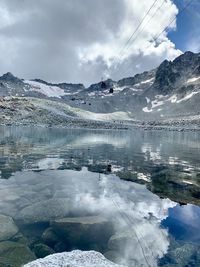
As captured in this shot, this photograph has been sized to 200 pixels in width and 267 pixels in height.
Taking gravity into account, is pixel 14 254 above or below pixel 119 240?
above

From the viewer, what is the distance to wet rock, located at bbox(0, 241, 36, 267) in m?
14.6

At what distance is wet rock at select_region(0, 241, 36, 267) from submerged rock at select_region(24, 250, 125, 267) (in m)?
3.29

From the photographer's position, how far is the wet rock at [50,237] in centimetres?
1755

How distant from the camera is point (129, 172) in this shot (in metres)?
43.1

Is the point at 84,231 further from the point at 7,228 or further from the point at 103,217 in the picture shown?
the point at 7,228

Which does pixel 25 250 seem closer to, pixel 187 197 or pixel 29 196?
pixel 29 196

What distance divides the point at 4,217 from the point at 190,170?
31.7 m

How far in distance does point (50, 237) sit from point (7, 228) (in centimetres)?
270

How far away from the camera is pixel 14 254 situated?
1537 centimetres

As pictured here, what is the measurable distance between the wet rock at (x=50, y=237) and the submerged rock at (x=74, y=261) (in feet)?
17.3

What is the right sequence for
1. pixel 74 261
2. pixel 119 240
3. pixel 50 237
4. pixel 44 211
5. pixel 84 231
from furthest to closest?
pixel 44 211 → pixel 84 231 → pixel 50 237 → pixel 119 240 → pixel 74 261

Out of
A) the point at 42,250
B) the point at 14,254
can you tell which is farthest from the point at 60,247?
the point at 14,254

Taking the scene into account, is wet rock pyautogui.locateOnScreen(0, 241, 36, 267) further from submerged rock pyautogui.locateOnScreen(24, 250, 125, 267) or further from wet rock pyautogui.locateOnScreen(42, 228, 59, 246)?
submerged rock pyautogui.locateOnScreen(24, 250, 125, 267)

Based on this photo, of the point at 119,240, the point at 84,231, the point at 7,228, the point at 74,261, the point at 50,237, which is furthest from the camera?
the point at 84,231
